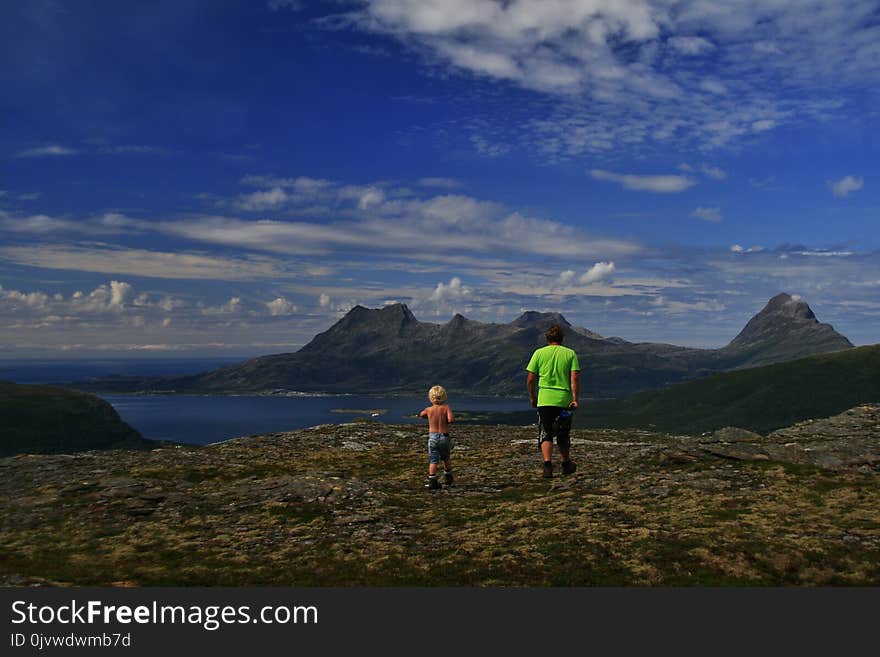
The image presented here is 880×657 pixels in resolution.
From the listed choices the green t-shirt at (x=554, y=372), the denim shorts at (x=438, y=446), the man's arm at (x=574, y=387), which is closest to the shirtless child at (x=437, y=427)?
the denim shorts at (x=438, y=446)

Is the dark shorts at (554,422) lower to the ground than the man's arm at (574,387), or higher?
lower

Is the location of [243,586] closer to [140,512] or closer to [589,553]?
[589,553]

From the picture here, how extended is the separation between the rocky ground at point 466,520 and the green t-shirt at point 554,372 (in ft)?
10.7

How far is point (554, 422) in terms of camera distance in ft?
65.8

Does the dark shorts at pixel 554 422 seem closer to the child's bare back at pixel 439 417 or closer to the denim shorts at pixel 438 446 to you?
the child's bare back at pixel 439 417

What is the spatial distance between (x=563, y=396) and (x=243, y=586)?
11744mm

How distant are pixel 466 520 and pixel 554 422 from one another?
5296 millimetres

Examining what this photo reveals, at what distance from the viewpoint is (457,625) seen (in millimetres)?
9734

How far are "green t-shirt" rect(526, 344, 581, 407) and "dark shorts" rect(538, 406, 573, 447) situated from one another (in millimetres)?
269

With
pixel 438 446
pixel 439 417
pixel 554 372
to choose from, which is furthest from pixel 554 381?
pixel 438 446

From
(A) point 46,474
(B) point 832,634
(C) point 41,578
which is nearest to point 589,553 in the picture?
(B) point 832,634

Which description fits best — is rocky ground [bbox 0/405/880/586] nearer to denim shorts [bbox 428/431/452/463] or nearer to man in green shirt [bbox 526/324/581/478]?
denim shorts [bbox 428/431/452/463]

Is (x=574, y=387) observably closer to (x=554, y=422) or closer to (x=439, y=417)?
(x=554, y=422)

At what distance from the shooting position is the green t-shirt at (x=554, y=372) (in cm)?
1931
